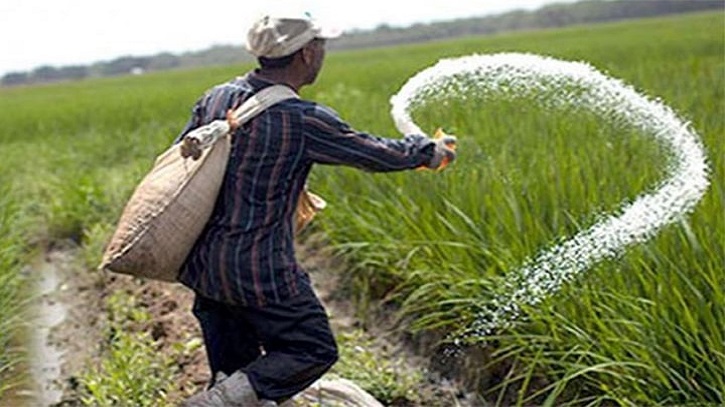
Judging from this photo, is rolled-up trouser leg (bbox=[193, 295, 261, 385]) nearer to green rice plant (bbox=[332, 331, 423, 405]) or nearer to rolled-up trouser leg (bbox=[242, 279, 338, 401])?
rolled-up trouser leg (bbox=[242, 279, 338, 401])

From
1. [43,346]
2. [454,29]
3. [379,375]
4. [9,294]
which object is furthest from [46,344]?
[454,29]

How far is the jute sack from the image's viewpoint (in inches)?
102

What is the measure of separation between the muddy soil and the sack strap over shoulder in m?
1.02

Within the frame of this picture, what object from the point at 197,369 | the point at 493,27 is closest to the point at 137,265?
the point at 197,369

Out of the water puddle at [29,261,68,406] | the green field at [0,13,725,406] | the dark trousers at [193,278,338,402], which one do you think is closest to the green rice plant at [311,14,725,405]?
the green field at [0,13,725,406]

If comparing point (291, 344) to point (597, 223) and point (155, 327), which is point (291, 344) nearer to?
point (597, 223)

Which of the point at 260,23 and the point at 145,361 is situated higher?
the point at 260,23

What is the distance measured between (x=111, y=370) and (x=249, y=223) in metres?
1.06

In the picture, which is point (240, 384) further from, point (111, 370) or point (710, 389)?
point (710, 389)

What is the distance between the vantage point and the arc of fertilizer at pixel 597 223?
122 inches

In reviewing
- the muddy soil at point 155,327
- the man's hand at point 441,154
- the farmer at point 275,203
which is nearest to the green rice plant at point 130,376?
the muddy soil at point 155,327

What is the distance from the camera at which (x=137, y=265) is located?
2678 mm

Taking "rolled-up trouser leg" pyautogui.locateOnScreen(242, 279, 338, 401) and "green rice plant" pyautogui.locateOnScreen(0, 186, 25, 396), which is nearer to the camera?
"rolled-up trouser leg" pyautogui.locateOnScreen(242, 279, 338, 401)

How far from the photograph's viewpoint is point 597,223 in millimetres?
3338
